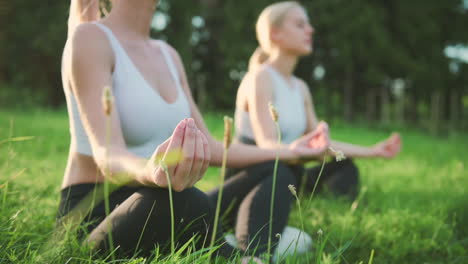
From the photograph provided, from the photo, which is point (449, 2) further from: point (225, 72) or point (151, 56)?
point (151, 56)

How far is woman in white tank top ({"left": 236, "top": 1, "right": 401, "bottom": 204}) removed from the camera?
275 centimetres

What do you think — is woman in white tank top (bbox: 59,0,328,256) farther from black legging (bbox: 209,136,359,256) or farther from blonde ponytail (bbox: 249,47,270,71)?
blonde ponytail (bbox: 249,47,270,71)

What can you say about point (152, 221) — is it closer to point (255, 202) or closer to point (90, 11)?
point (255, 202)

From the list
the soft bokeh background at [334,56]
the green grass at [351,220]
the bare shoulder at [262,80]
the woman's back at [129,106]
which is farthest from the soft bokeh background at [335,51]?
the woman's back at [129,106]

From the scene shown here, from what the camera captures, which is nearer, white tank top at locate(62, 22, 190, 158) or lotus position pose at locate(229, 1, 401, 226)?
white tank top at locate(62, 22, 190, 158)

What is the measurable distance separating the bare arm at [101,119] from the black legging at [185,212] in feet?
0.40

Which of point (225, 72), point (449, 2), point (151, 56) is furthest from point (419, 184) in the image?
point (449, 2)

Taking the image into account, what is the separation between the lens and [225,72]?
1989 centimetres

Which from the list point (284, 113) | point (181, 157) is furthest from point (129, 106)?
point (284, 113)

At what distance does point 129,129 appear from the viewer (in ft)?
5.37

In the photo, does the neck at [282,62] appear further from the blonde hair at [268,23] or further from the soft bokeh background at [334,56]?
the soft bokeh background at [334,56]

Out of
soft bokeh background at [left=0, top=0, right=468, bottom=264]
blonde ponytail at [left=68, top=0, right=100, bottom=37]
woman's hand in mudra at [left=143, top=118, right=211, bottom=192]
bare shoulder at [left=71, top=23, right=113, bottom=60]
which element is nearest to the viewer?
woman's hand in mudra at [left=143, top=118, right=211, bottom=192]

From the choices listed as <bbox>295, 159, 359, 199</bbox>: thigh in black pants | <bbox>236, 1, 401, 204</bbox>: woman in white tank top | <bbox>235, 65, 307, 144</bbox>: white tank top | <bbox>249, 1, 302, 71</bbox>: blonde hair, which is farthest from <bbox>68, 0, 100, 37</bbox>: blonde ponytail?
<bbox>295, 159, 359, 199</bbox>: thigh in black pants

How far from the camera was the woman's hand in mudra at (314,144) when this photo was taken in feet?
6.91
